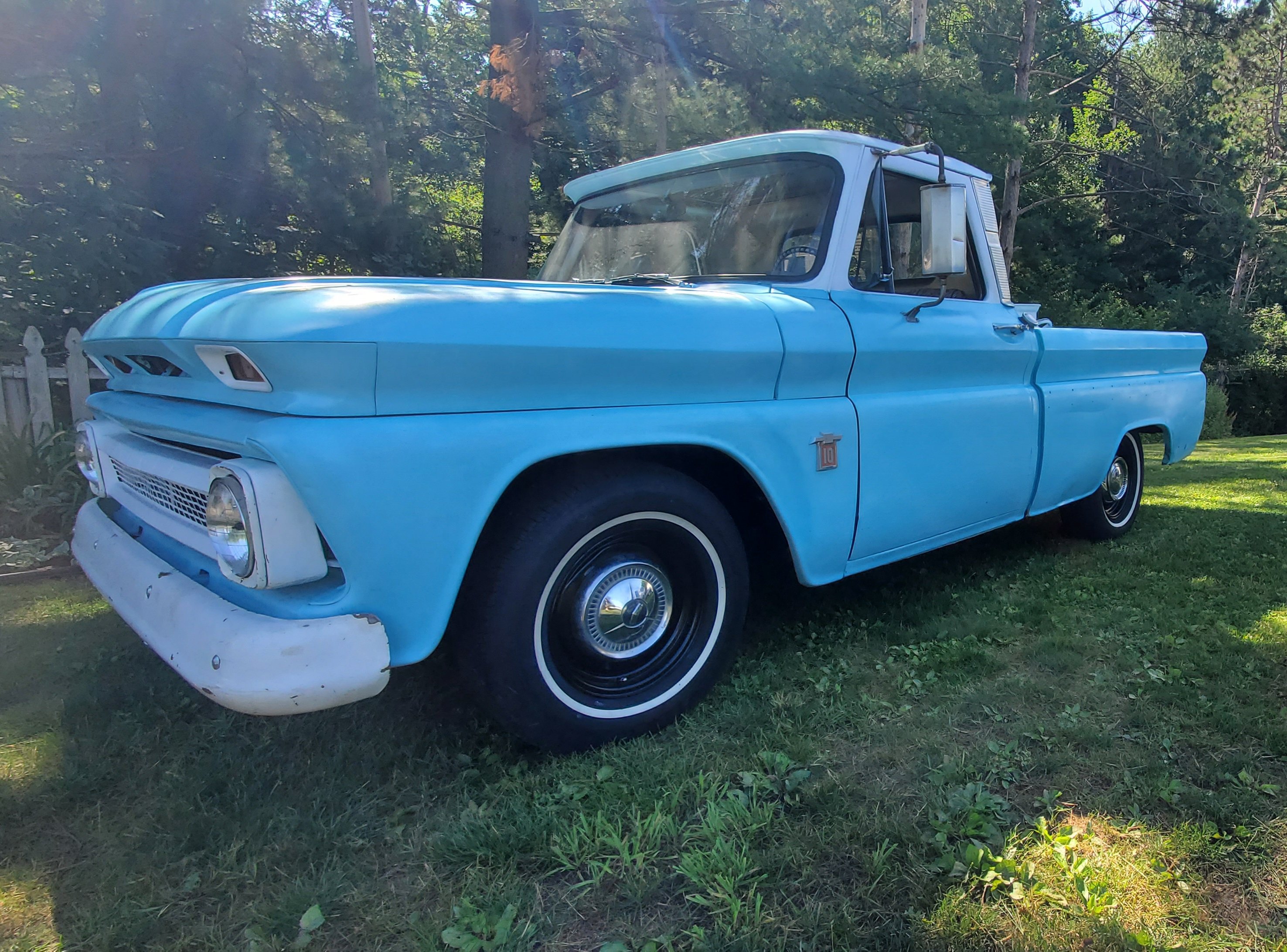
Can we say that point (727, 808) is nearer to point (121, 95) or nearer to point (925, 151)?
point (925, 151)

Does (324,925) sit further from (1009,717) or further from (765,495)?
(1009,717)

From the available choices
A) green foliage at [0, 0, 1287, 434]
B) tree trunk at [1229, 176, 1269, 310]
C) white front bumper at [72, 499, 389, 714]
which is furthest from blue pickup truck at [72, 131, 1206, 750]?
tree trunk at [1229, 176, 1269, 310]

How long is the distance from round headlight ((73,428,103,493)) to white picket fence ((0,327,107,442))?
3.03m

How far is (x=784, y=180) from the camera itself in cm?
304

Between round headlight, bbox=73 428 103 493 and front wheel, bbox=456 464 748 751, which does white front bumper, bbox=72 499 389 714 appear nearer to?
front wheel, bbox=456 464 748 751

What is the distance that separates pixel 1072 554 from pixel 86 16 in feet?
23.9

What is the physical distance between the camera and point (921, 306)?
305cm

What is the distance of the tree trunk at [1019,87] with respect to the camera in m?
15.7

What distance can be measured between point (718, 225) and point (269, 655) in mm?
2228

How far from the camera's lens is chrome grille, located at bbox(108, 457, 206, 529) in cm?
215

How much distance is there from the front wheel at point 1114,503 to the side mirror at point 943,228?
1.96m

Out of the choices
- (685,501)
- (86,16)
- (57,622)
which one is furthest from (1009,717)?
(86,16)

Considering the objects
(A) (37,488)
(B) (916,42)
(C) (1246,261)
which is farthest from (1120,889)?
(C) (1246,261)

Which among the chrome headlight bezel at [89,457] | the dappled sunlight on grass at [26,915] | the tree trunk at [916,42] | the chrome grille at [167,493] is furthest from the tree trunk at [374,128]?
the dappled sunlight on grass at [26,915]
